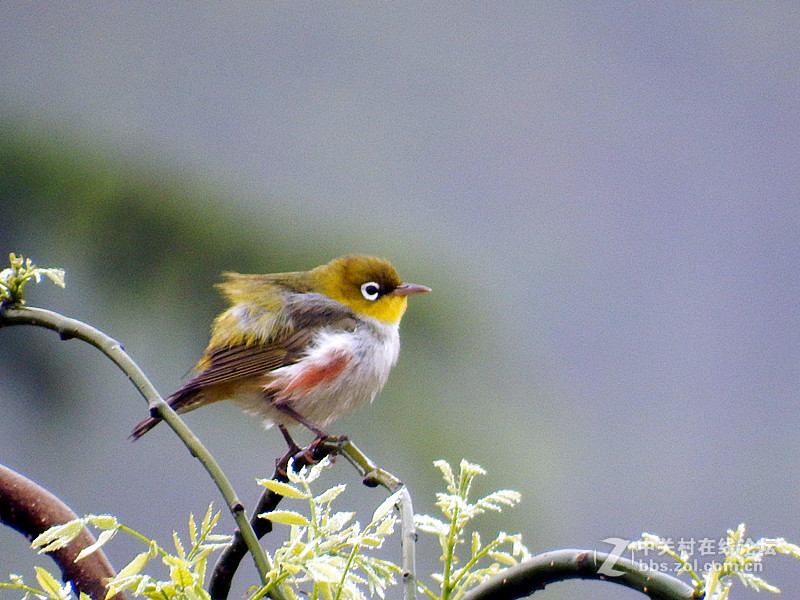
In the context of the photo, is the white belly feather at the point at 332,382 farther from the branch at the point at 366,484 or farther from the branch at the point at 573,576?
the branch at the point at 573,576

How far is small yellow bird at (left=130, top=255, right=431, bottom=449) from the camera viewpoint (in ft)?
2.27

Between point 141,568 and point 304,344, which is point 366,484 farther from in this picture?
point 304,344

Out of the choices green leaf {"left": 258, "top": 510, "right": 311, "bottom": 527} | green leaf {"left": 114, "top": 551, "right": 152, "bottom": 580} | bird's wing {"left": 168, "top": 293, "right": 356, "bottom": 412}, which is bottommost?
green leaf {"left": 114, "top": 551, "right": 152, "bottom": 580}

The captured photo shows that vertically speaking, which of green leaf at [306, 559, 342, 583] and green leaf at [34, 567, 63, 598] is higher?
green leaf at [306, 559, 342, 583]

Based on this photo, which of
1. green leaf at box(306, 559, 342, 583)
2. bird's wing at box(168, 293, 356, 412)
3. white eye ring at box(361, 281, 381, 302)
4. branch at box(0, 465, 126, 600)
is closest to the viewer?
green leaf at box(306, 559, 342, 583)

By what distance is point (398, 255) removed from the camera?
1.23m

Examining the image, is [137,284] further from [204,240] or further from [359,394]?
[359,394]

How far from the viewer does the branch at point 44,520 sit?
0.37 m

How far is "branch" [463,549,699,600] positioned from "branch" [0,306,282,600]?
0.29ft

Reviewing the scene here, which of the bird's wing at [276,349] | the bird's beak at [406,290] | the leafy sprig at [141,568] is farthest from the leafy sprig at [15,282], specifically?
the bird's beak at [406,290]

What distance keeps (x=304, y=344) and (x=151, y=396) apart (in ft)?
1.45

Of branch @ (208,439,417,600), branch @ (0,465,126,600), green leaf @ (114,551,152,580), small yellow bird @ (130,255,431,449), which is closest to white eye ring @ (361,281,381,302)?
small yellow bird @ (130,255,431,449)

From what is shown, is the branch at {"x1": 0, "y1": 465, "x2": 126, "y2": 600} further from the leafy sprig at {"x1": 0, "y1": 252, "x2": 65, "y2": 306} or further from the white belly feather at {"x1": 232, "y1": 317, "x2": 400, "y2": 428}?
the white belly feather at {"x1": 232, "y1": 317, "x2": 400, "y2": 428}

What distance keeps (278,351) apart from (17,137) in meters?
0.71
